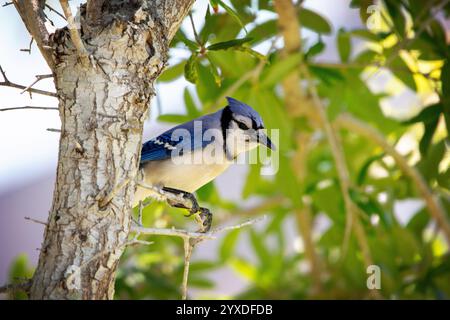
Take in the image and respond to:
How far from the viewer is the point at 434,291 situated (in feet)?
8.41

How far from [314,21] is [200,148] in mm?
879

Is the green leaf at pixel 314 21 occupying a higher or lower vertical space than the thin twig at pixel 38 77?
higher

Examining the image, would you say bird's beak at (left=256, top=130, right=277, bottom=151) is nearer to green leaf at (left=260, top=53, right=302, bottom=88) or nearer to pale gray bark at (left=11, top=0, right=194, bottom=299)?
green leaf at (left=260, top=53, right=302, bottom=88)

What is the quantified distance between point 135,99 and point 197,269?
1.88m

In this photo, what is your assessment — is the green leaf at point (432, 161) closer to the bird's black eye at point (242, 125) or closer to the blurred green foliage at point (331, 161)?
the blurred green foliage at point (331, 161)

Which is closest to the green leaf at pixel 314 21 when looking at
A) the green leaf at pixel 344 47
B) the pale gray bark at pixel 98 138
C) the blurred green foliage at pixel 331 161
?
the blurred green foliage at pixel 331 161

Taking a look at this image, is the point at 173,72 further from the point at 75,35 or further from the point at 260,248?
the point at 260,248

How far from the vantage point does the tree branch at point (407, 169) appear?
2523 millimetres

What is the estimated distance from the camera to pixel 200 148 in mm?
2023

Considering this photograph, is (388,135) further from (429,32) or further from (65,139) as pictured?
(65,139)

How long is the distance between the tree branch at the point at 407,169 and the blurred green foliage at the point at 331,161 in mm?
44

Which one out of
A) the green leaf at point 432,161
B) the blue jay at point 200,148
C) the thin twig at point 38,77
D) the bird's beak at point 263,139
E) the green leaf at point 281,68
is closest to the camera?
the thin twig at point 38,77
